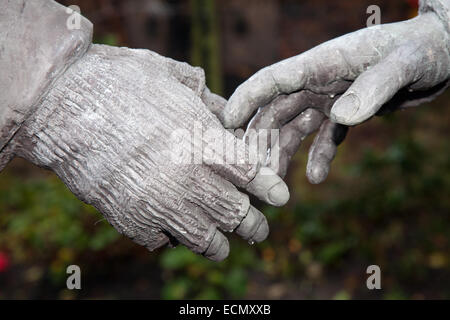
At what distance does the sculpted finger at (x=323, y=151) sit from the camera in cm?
164

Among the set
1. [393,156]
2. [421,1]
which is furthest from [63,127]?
[393,156]

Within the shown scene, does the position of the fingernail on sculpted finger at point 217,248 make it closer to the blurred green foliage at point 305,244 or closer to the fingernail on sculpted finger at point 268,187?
the fingernail on sculpted finger at point 268,187

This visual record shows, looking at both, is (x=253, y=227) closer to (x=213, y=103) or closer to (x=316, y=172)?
(x=316, y=172)

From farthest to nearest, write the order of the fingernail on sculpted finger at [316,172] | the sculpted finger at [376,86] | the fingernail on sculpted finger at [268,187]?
the fingernail on sculpted finger at [316,172] → the fingernail on sculpted finger at [268,187] → the sculpted finger at [376,86]

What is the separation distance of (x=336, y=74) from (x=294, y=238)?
7.60ft

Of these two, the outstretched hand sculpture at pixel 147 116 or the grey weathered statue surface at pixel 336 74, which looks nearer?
the outstretched hand sculpture at pixel 147 116

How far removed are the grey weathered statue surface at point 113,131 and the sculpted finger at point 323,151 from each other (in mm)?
186

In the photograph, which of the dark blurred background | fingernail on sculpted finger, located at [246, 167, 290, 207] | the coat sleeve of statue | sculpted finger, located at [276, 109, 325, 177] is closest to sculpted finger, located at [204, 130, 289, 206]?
fingernail on sculpted finger, located at [246, 167, 290, 207]

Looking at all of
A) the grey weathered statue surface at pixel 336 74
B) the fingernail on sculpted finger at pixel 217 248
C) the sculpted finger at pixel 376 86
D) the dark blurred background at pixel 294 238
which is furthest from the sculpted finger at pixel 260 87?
the dark blurred background at pixel 294 238

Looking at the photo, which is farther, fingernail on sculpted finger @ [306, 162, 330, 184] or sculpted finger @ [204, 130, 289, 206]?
fingernail on sculpted finger @ [306, 162, 330, 184]

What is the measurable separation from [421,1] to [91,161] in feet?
4.08

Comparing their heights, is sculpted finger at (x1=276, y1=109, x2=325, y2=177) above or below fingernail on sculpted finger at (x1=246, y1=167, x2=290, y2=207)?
above

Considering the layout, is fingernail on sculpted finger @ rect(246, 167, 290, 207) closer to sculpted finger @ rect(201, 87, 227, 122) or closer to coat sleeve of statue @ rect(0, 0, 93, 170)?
sculpted finger @ rect(201, 87, 227, 122)

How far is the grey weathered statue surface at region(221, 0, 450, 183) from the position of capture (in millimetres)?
1528
